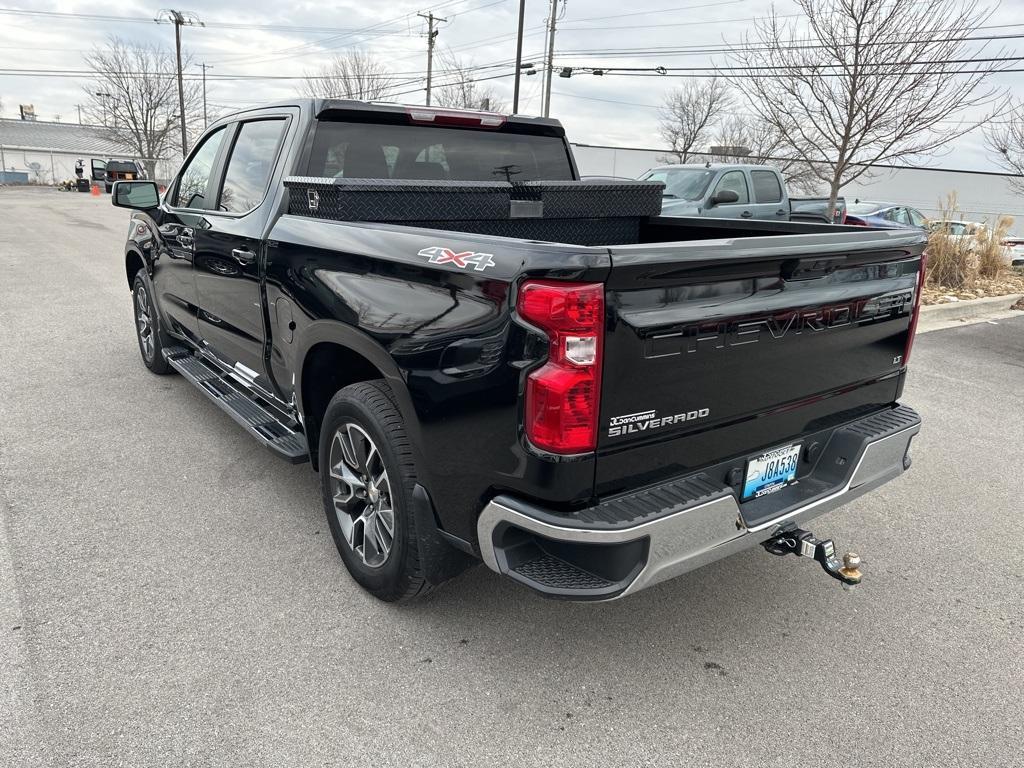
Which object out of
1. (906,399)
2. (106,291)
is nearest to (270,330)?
(906,399)

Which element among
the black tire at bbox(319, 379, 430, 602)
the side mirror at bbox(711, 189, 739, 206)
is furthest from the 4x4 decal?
the side mirror at bbox(711, 189, 739, 206)

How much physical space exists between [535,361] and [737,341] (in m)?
0.71

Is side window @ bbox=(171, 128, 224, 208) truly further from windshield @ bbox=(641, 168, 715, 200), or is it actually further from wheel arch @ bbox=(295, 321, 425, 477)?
windshield @ bbox=(641, 168, 715, 200)

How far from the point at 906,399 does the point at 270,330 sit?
5104 mm

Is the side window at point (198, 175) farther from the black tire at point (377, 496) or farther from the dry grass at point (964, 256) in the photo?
the dry grass at point (964, 256)

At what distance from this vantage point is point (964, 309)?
1036cm

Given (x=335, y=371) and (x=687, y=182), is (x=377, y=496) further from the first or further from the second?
(x=687, y=182)

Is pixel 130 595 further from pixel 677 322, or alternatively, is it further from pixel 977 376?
pixel 977 376

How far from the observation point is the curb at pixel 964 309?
9.99 meters

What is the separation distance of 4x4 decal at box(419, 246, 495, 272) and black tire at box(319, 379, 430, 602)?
58cm

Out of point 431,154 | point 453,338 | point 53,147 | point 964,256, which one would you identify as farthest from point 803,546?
point 53,147

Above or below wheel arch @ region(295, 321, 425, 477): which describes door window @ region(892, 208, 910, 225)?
above

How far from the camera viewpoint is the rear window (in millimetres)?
3711

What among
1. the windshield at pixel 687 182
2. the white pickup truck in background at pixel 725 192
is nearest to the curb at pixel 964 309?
the white pickup truck in background at pixel 725 192
